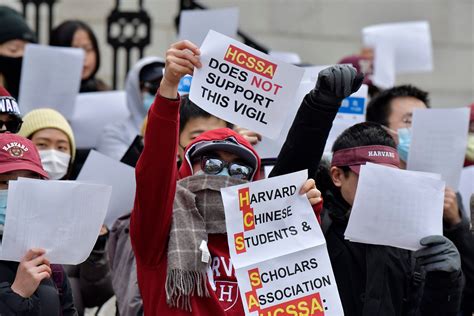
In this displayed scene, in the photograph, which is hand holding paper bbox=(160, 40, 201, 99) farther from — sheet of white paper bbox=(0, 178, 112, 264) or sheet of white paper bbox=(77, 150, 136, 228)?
sheet of white paper bbox=(77, 150, 136, 228)

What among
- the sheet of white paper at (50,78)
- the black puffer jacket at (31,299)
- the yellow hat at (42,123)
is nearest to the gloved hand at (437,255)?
the black puffer jacket at (31,299)

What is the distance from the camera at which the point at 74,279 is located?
6.23m

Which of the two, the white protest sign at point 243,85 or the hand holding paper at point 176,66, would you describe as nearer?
the hand holding paper at point 176,66

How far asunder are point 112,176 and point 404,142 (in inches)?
58.7

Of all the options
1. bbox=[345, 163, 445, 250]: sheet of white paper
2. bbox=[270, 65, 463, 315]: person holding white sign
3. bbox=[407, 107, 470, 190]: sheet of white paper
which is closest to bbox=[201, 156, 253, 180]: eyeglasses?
bbox=[270, 65, 463, 315]: person holding white sign

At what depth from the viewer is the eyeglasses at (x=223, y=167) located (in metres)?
5.09

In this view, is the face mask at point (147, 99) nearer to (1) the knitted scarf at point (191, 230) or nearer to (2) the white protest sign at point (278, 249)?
(1) the knitted scarf at point (191, 230)

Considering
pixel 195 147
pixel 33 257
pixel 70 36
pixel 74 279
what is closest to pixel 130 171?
pixel 74 279

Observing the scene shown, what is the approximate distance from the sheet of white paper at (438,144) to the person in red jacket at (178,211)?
1172 mm

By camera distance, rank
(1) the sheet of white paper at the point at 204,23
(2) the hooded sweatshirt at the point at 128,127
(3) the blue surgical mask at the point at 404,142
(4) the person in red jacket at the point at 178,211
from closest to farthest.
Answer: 1. (4) the person in red jacket at the point at 178,211
2. (3) the blue surgical mask at the point at 404,142
3. (1) the sheet of white paper at the point at 204,23
4. (2) the hooded sweatshirt at the point at 128,127

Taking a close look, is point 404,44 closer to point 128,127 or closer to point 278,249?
point 128,127

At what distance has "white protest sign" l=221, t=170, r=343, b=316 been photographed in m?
4.98

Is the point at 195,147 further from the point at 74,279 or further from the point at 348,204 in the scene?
the point at 74,279

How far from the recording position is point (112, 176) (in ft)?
20.4
